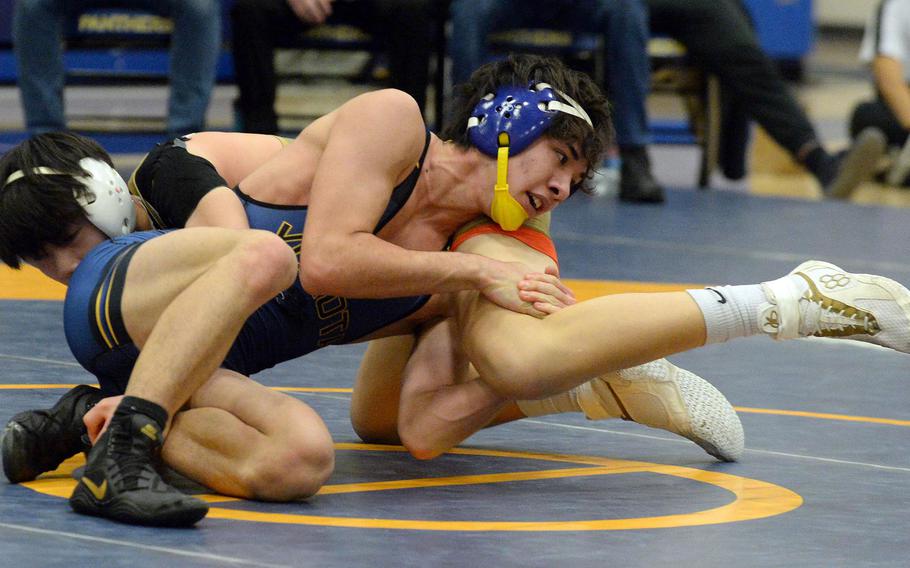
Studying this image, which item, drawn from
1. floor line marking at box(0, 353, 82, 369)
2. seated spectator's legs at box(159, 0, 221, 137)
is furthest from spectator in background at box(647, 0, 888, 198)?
floor line marking at box(0, 353, 82, 369)

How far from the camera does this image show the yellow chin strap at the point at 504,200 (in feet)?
9.78

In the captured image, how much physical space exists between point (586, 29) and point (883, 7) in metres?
1.86

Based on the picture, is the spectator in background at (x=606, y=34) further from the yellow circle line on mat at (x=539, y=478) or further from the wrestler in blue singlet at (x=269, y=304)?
the yellow circle line on mat at (x=539, y=478)

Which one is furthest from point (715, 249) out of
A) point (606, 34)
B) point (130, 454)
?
point (130, 454)

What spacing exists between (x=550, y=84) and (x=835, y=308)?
0.68 metres

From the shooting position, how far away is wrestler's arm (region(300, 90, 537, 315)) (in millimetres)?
2805

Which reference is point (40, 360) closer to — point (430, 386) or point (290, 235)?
point (290, 235)

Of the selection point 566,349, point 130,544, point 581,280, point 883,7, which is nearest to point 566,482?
point 566,349

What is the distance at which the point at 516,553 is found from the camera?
2.25 meters

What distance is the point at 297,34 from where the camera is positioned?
23.4 feet

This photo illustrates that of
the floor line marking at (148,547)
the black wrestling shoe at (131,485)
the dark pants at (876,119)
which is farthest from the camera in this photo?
the dark pants at (876,119)

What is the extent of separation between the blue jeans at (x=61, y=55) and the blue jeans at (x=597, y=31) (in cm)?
116

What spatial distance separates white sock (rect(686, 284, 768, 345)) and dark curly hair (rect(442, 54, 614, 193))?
1.22 feet

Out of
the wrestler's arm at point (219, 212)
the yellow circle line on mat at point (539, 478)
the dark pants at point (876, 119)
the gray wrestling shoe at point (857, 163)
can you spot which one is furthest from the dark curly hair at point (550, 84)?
the dark pants at point (876, 119)
